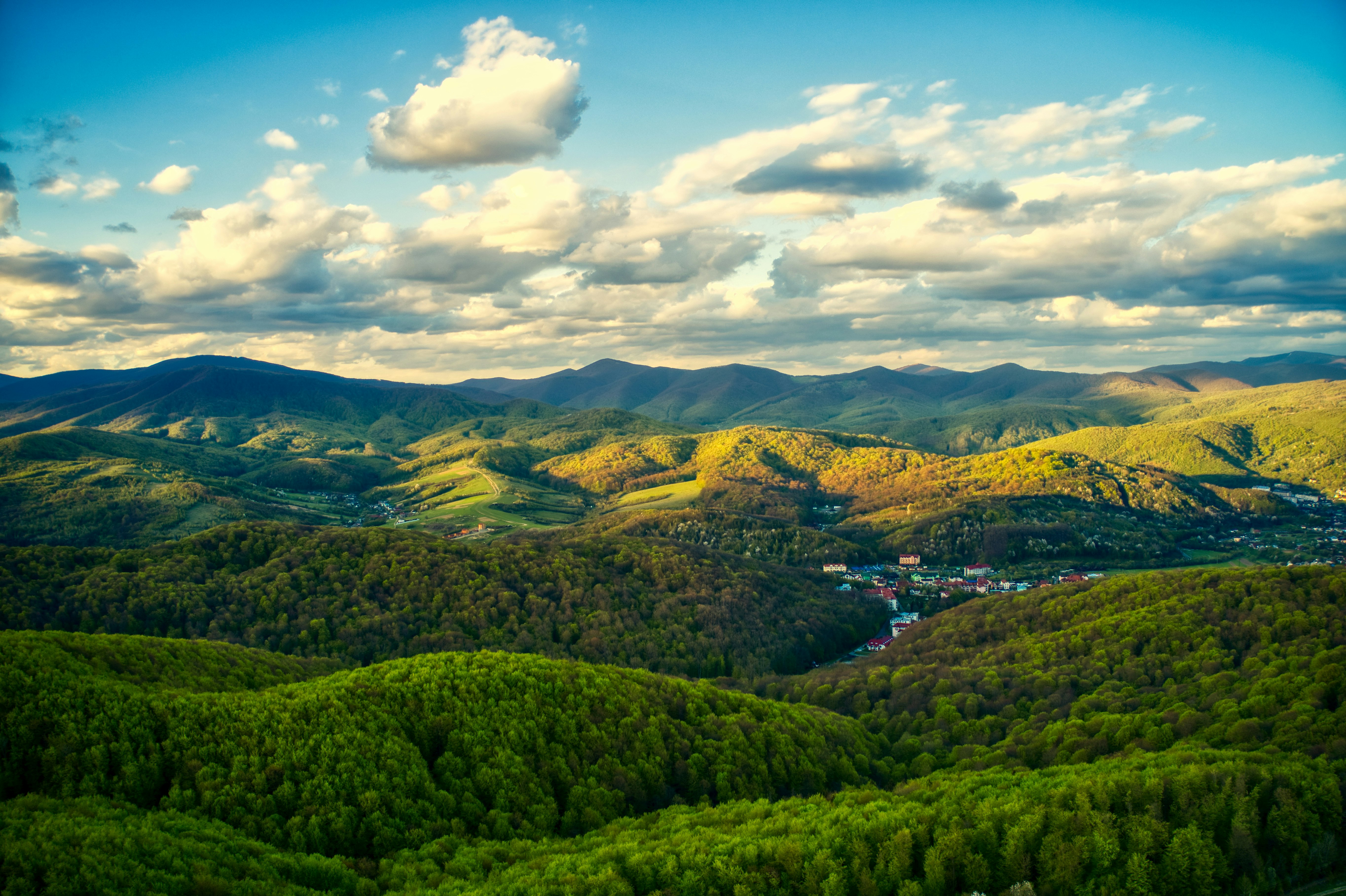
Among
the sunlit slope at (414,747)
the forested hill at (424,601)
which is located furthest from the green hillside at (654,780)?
the forested hill at (424,601)

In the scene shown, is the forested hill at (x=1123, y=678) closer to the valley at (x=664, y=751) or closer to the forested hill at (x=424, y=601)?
the valley at (x=664, y=751)

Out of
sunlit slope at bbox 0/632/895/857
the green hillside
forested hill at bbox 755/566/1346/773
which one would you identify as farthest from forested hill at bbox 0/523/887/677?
sunlit slope at bbox 0/632/895/857

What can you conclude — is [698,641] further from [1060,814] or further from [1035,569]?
[1035,569]

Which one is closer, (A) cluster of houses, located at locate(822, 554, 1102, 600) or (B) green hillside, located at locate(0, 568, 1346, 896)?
(B) green hillside, located at locate(0, 568, 1346, 896)

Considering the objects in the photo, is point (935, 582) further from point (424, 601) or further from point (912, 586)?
point (424, 601)

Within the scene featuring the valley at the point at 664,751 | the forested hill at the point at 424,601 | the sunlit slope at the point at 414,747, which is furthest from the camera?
the forested hill at the point at 424,601

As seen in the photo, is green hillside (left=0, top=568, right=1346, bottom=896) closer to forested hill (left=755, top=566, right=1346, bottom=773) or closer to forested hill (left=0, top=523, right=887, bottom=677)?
forested hill (left=755, top=566, right=1346, bottom=773)

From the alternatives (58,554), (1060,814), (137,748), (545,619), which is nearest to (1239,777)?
(1060,814)
